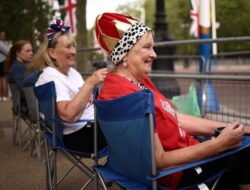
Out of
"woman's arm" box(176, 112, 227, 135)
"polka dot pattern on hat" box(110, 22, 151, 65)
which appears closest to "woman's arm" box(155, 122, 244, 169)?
"polka dot pattern on hat" box(110, 22, 151, 65)

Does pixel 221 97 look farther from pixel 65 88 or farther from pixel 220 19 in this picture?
pixel 220 19

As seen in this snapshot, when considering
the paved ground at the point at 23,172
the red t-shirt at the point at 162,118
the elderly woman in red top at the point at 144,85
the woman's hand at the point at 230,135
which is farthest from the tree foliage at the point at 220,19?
the woman's hand at the point at 230,135

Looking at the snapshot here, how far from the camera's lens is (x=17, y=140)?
23.7ft

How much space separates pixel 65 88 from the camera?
13.5ft

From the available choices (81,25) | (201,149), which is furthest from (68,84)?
(81,25)

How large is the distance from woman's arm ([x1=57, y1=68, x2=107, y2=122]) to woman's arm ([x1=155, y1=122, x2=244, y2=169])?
99cm

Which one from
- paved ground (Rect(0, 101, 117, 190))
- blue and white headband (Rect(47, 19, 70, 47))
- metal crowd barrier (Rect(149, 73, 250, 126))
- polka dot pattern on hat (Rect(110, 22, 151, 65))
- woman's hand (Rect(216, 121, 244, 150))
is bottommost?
paved ground (Rect(0, 101, 117, 190))

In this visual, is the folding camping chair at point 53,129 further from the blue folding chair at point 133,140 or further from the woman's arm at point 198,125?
the blue folding chair at point 133,140

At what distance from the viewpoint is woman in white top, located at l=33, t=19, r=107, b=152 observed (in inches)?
144

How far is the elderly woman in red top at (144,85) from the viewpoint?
8.46ft

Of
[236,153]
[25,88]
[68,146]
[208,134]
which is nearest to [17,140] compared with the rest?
[25,88]

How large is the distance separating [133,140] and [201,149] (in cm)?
36

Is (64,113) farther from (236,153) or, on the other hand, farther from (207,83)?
(207,83)

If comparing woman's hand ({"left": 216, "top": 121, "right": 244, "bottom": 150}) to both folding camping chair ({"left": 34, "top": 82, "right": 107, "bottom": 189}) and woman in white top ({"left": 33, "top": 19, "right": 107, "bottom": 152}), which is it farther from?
folding camping chair ({"left": 34, "top": 82, "right": 107, "bottom": 189})
